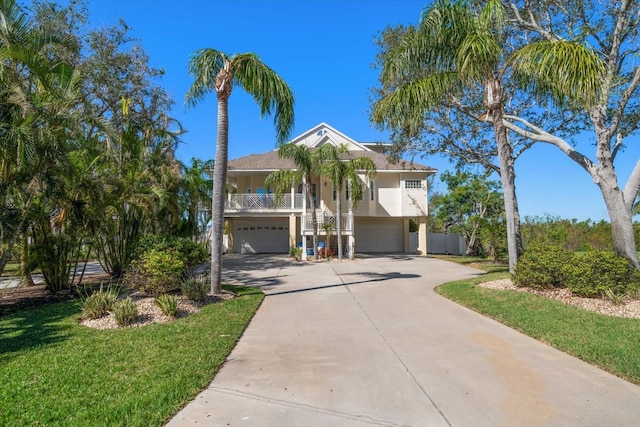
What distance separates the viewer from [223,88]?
9.81m

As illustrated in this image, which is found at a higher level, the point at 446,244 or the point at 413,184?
the point at 413,184

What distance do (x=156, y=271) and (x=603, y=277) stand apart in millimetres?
9913

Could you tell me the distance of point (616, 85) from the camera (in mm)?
10336

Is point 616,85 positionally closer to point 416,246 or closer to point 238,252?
point 416,246

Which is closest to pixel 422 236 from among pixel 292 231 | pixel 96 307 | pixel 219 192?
pixel 292 231

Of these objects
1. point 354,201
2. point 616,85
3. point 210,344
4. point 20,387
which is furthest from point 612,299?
point 354,201

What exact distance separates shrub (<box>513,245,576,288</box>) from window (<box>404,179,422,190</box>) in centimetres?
1580

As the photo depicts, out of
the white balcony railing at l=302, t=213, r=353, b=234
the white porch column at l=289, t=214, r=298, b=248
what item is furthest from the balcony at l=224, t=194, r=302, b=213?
the white balcony railing at l=302, t=213, r=353, b=234

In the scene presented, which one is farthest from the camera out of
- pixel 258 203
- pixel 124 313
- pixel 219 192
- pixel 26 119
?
pixel 258 203

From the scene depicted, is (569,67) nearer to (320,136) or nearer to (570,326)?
(570,326)

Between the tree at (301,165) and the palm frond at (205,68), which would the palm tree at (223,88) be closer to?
the palm frond at (205,68)

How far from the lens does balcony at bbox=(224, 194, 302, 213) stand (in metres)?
23.6

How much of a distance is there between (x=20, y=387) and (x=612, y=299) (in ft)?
33.3

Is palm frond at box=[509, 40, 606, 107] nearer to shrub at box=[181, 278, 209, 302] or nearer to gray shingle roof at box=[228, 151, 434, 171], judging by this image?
shrub at box=[181, 278, 209, 302]
